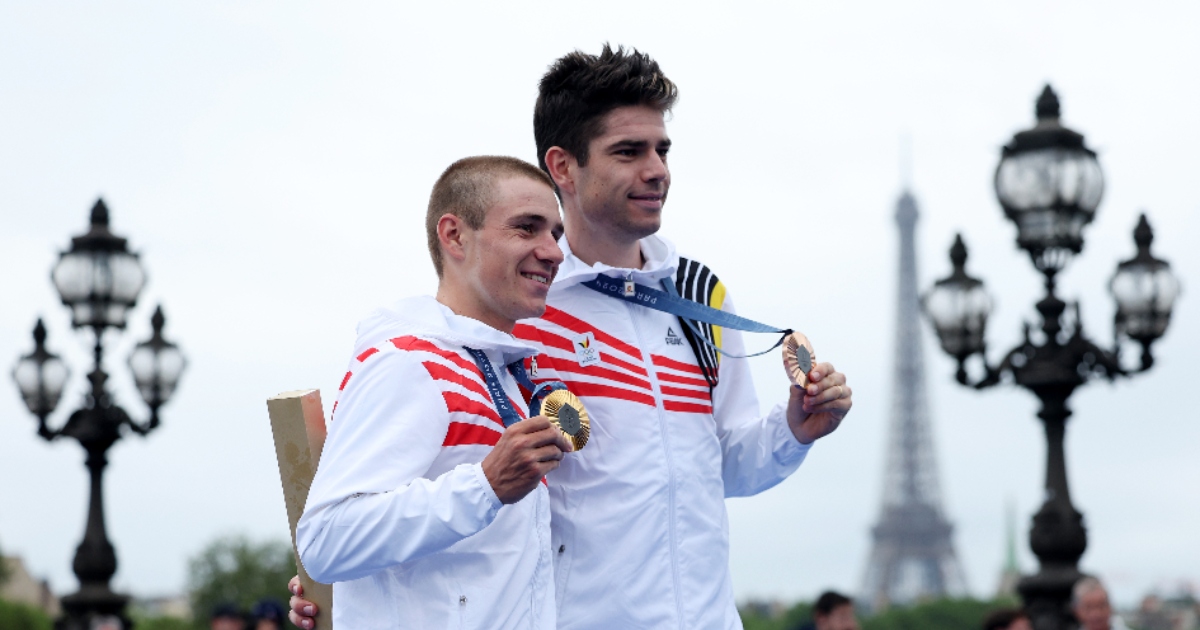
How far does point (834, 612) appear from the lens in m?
11.3

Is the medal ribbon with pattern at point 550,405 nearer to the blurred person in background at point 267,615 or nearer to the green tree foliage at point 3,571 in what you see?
the blurred person in background at point 267,615

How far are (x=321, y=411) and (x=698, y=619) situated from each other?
1214mm

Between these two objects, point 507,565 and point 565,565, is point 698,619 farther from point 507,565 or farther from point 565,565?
point 507,565

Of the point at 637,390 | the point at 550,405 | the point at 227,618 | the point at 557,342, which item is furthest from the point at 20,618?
the point at 550,405

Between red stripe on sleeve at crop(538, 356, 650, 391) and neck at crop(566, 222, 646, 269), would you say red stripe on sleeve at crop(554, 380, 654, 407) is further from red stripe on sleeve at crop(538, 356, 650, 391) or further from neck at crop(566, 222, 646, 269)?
neck at crop(566, 222, 646, 269)

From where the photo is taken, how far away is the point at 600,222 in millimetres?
4840

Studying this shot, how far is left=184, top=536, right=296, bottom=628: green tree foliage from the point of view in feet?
212

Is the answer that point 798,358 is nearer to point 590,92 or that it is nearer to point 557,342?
point 557,342

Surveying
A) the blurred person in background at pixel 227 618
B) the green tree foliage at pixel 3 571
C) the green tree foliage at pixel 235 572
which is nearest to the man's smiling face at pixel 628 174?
the blurred person in background at pixel 227 618

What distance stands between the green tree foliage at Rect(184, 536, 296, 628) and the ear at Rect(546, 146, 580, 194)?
60679mm

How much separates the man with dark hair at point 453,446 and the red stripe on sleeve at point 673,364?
58 centimetres

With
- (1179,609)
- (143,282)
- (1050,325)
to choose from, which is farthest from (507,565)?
(1179,609)

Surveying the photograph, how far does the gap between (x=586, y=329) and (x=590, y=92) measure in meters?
0.72

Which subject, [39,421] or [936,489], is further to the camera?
[936,489]
